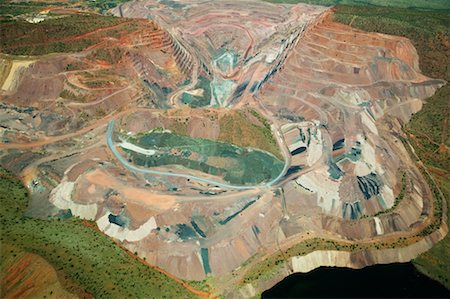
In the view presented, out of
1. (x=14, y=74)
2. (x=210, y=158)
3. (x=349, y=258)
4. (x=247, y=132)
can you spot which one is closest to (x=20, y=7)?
(x=14, y=74)

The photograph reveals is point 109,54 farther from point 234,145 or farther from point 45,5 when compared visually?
point 45,5

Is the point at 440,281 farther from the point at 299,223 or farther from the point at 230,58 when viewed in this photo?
the point at 230,58

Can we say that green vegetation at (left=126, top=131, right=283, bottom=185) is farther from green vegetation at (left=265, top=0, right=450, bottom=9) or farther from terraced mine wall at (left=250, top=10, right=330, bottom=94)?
green vegetation at (left=265, top=0, right=450, bottom=9)

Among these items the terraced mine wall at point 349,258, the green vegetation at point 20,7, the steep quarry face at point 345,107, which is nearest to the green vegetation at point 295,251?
the terraced mine wall at point 349,258

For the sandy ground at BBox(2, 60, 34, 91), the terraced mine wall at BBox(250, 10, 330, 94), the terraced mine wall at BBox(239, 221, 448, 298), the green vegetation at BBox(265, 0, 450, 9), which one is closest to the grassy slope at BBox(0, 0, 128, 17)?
the sandy ground at BBox(2, 60, 34, 91)

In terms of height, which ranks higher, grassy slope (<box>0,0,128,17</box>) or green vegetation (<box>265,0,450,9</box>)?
grassy slope (<box>0,0,128,17</box>)

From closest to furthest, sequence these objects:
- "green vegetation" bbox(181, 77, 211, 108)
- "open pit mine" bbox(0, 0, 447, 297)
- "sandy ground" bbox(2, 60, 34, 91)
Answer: "open pit mine" bbox(0, 0, 447, 297) → "sandy ground" bbox(2, 60, 34, 91) → "green vegetation" bbox(181, 77, 211, 108)

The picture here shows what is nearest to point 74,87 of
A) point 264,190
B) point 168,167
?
point 168,167

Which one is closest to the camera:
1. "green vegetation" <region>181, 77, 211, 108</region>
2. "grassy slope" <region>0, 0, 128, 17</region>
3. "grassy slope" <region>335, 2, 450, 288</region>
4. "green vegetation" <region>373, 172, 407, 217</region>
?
"green vegetation" <region>373, 172, 407, 217</region>
